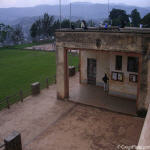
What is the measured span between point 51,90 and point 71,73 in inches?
172

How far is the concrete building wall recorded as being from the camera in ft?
41.3

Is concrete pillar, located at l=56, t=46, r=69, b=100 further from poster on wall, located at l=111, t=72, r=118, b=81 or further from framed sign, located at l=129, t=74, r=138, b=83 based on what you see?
framed sign, located at l=129, t=74, r=138, b=83

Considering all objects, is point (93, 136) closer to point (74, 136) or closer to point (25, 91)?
point (74, 136)

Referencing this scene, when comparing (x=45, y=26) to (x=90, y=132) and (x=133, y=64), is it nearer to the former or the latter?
(x=133, y=64)

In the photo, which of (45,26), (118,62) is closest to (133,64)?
(118,62)

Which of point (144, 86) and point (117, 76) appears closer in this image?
point (144, 86)

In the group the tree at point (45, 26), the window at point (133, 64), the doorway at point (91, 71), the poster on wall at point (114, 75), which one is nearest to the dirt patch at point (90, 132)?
the poster on wall at point (114, 75)

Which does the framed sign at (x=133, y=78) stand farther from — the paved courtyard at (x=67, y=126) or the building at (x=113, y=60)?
the paved courtyard at (x=67, y=126)

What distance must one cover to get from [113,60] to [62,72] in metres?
3.62

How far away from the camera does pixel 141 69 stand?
10031 millimetres

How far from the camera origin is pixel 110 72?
1313 centimetres

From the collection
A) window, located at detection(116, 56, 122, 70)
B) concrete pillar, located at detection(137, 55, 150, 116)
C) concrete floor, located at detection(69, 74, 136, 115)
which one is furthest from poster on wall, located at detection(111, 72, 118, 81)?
concrete pillar, located at detection(137, 55, 150, 116)

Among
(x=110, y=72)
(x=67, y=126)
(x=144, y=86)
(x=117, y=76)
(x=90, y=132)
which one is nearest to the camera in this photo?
(x=90, y=132)

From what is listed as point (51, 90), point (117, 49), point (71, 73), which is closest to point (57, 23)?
point (71, 73)
